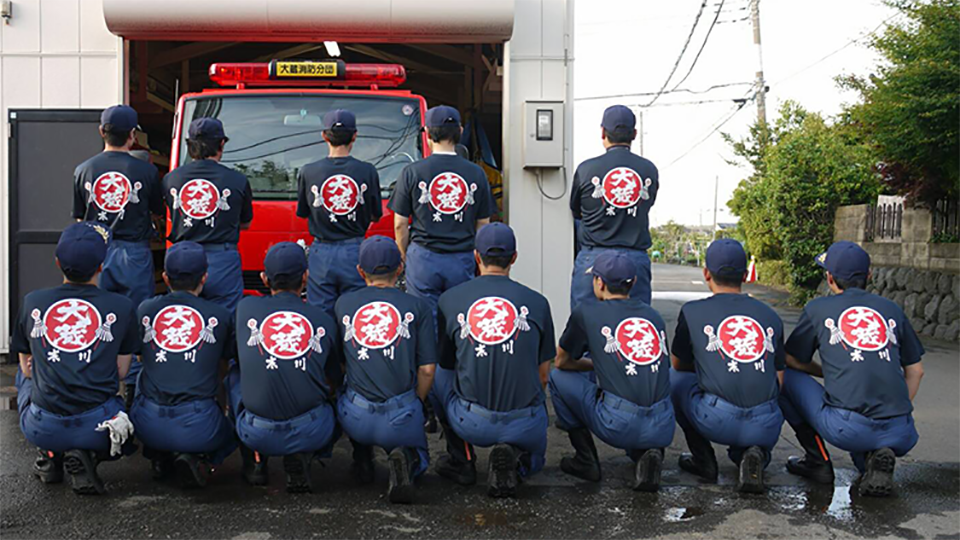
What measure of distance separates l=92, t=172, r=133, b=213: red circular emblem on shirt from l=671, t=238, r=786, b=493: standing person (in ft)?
12.3

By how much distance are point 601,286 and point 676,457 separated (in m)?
1.36

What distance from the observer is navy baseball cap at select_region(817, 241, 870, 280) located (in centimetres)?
478

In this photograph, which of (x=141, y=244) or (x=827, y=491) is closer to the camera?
(x=827, y=491)

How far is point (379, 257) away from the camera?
462cm

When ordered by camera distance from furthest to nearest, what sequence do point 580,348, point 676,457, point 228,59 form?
point 228,59, point 676,457, point 580,348

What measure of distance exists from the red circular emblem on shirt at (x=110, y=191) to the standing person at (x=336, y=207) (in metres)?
1.17

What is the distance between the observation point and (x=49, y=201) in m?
7.91

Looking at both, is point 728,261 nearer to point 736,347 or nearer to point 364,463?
point 736,347

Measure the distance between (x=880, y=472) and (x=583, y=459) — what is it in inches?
62.9

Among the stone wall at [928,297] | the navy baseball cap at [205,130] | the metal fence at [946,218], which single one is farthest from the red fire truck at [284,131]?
the metal fence at [946,218]

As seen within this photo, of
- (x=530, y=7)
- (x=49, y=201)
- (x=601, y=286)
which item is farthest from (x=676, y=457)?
(x=49, y=201)

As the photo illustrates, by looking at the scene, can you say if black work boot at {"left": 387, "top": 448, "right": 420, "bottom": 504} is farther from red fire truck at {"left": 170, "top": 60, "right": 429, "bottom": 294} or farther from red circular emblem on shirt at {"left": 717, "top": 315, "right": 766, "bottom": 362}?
red fire truck at {"left": 170, "top": 60, "right": 429, "bottom": 294}

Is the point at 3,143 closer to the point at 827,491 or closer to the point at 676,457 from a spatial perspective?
the point at 676,457

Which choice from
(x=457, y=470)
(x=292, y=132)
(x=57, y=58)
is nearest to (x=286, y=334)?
(x=457, y=470)
